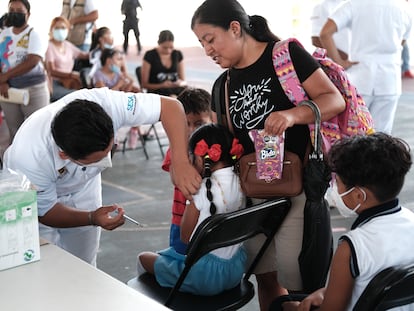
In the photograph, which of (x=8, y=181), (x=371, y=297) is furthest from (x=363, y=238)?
(x=8, y=181)

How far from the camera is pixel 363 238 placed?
1.65 m

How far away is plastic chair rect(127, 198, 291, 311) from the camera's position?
5.90ft

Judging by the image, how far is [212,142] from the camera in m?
2.12

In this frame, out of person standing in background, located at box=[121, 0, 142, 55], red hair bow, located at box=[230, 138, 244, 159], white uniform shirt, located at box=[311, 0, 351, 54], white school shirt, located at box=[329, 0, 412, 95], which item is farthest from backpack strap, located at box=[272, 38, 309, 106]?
person standing in background, located at box=[121, 0, 142, 55]

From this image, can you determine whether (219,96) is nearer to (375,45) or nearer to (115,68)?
(375,45)

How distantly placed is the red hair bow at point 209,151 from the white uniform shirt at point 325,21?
9.43 feet

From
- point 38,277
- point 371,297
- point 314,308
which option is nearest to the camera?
point 371,297

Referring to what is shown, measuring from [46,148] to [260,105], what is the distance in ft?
2.36

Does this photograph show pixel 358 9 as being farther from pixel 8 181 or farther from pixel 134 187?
pixel 8 181

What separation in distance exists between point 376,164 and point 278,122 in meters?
0.36

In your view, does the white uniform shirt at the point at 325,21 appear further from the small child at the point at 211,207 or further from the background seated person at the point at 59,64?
the small child at the point at 211,207

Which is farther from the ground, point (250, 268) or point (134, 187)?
point (250, 268)

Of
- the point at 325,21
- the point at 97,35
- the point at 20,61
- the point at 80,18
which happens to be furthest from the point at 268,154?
the point at 80,18

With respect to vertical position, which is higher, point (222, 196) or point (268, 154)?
point (268, 154)
